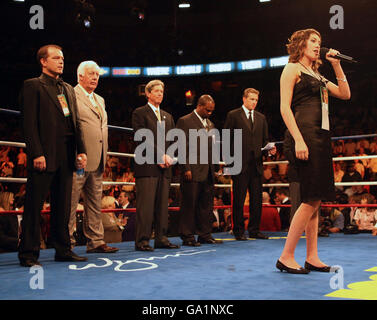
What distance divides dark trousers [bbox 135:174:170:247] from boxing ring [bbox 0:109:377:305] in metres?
0.28

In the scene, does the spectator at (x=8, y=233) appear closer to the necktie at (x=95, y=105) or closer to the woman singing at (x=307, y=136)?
the necktie at (x=95, y=105)

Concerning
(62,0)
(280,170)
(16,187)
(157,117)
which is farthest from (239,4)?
(157,117)

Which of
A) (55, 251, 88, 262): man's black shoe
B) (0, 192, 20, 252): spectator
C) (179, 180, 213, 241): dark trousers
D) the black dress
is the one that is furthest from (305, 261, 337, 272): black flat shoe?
(0, 192, 20, 252): spectator

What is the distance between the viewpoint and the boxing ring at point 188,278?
1541 millimetres

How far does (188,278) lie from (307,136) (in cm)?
86

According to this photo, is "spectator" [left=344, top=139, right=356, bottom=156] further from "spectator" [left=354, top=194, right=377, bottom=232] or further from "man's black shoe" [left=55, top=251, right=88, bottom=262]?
"man's black shoe" [left=55, top=251, right=88, bottom=262]

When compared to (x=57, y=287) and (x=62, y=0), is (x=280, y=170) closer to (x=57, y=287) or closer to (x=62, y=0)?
(x=57, y=287)

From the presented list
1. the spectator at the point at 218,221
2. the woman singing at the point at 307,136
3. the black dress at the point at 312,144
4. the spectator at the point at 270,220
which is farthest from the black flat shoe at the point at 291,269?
the spectator at the point at 270,220

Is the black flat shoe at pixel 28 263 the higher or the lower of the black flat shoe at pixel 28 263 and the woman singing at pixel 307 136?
the lower

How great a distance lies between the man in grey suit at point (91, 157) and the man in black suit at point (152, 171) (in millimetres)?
297

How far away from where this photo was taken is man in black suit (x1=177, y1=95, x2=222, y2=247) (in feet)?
11.6

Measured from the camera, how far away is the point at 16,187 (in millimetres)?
6625

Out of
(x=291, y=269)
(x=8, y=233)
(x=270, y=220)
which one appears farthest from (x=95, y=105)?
(x=270, y=220)

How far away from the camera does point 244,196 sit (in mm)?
4047
